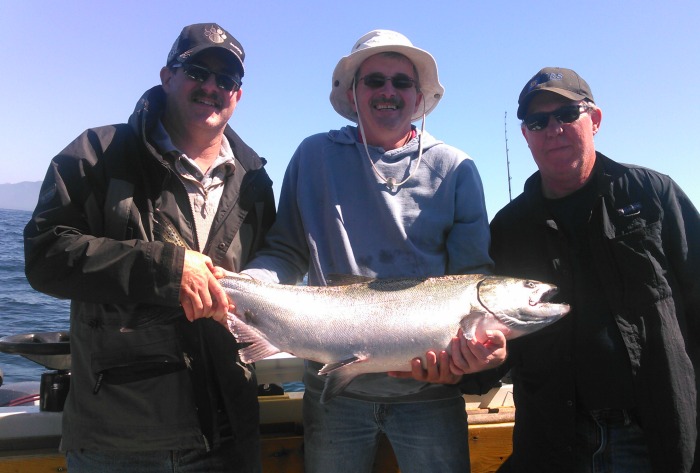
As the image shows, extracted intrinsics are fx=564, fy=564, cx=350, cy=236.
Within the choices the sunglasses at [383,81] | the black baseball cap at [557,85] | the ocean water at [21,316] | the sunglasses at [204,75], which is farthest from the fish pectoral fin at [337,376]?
the ocean water at [21,316]

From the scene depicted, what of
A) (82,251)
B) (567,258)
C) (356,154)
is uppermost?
(356,154)

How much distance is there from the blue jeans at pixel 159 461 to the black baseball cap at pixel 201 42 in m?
2.59

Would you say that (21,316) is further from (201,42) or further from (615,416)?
(615,416)

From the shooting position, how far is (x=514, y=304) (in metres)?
3.85

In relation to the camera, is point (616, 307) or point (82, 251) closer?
point (82, 251)

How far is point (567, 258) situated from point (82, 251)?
3.17 m

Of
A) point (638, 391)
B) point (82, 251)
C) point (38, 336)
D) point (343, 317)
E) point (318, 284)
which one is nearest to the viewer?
point (82, 251)

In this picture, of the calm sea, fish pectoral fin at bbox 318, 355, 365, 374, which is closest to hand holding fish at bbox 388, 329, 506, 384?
fish pectoral fin at bbox 318, 355, 365, 374

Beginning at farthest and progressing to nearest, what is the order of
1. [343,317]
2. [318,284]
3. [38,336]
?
[38,336]
[318,284]
[343,317]

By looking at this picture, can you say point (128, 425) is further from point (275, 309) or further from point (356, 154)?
point (356, 154)

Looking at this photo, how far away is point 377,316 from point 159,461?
5.39 feet

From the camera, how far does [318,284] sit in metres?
4.16

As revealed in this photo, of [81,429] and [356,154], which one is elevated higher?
[356,154]

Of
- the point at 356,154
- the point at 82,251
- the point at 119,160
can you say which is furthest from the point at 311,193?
the point at 82,251
